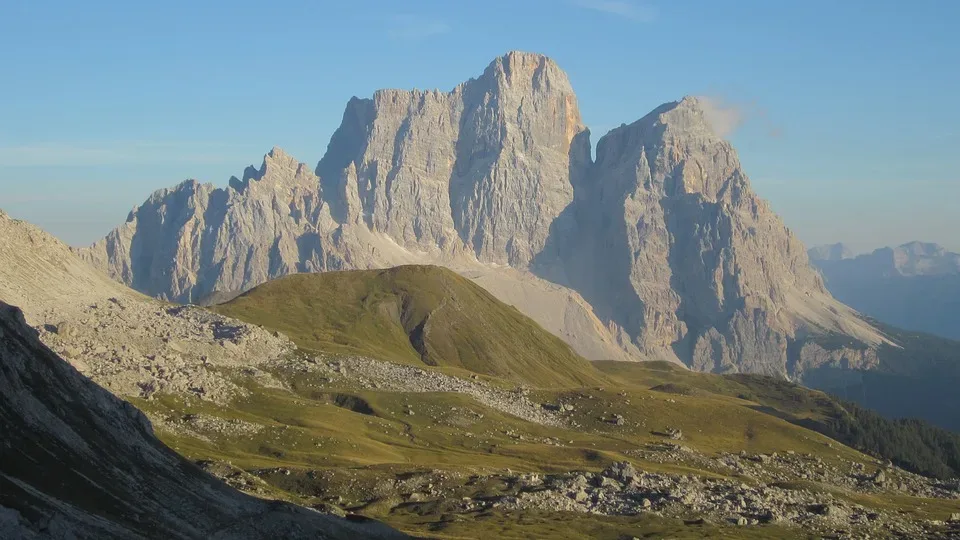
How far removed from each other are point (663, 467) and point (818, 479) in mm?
33707

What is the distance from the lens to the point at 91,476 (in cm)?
6800

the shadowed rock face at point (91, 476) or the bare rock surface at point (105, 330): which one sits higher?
the bare rock surface at point (105, 330)

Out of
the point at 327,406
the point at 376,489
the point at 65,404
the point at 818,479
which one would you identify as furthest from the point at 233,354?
the point at 65,404

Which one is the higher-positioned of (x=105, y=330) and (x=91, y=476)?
(x=105, y=330)

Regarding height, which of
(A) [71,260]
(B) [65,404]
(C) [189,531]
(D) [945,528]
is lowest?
(D) [945,528]

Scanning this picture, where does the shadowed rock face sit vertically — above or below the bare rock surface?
below

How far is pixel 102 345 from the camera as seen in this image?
518 feet

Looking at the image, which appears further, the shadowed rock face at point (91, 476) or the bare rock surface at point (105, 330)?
the bare rock surface at point (105, 330)

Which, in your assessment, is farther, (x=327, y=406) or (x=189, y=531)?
(x=327, y=406)

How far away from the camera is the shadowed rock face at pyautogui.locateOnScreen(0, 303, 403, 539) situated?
195ft

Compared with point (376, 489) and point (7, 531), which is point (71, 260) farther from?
point (7, 531)

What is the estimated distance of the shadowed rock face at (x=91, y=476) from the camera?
195ft

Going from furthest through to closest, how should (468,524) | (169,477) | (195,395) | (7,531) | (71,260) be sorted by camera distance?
(71,260) < (195,395) < (468,524) < (169,477) < (7,531)

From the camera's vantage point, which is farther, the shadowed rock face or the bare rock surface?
the bare rock surface
